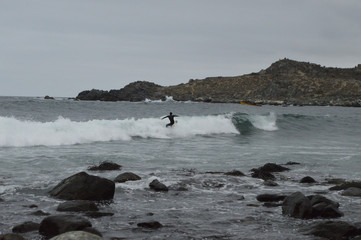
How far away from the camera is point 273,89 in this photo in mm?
136500

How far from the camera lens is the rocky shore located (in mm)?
7570

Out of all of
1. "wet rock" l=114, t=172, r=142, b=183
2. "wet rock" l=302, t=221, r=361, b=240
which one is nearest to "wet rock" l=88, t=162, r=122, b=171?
"wet rock" l=114, t=172, r=142, b=183

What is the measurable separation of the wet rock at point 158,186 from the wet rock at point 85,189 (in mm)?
1537

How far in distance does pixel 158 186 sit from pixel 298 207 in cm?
424

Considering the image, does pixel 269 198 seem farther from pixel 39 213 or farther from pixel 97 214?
pixel 39 213

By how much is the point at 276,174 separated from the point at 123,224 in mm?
8339

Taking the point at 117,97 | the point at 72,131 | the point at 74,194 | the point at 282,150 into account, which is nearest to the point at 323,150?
the point at 282,150

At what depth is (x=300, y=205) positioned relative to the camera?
30.6 feet

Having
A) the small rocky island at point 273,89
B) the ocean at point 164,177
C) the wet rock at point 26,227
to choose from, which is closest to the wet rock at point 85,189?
the ocean at point 164,177

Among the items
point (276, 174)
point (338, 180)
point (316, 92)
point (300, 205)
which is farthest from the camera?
point (316, 92)

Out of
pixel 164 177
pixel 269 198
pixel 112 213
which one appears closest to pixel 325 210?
pixel 269 198

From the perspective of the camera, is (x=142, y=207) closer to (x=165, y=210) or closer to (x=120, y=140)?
(x=165, y=210)

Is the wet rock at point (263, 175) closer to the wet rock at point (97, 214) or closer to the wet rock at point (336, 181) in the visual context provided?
the wet rock at point (336, 181)

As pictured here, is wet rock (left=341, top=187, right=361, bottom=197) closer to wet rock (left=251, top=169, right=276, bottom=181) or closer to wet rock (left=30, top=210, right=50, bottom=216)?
wet rock (left=251, top=169, right=276, bottom=181)
